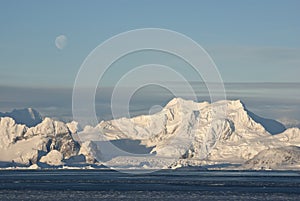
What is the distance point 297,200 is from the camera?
185375 millimetres

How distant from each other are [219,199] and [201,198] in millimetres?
5019

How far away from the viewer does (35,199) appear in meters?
180

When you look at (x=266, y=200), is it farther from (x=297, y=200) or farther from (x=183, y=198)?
(x=183, y=198)

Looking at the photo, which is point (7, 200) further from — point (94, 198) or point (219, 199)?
point (219, 199)

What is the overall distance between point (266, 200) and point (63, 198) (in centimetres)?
4485

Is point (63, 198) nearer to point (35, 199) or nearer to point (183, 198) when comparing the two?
point (35, 199)

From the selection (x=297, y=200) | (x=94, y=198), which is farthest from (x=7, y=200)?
(x=297, y=200)

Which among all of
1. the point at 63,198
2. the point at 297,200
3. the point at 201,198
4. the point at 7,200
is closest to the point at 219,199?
the point at 201,198

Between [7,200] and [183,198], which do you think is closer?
[7,200]

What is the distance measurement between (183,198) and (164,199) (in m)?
6.65

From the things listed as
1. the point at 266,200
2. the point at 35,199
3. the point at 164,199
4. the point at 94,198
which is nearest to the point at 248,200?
the point at 266,200

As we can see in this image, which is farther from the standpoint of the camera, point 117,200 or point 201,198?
point 201,198

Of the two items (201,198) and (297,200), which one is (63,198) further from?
(297,200)

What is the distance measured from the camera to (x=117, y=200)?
177375mm
